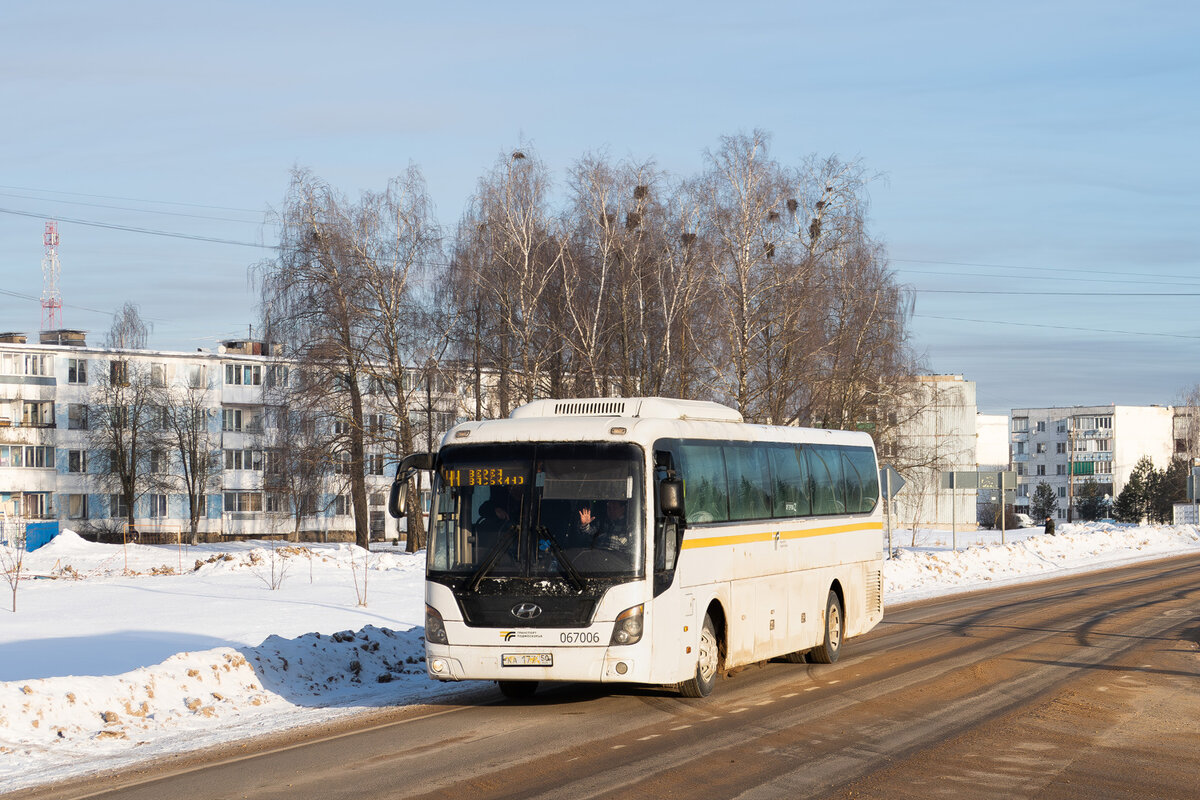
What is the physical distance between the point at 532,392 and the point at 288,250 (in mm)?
9457

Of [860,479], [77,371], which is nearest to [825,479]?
[860,479]

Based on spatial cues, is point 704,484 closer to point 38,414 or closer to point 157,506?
point 157,506

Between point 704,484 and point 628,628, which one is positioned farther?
point 704,484

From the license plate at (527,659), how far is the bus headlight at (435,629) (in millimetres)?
613

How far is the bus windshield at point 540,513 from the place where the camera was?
41.5 feet

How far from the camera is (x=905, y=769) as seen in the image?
9953 mm

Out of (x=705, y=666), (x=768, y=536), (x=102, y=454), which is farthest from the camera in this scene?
(x=102, y=454)

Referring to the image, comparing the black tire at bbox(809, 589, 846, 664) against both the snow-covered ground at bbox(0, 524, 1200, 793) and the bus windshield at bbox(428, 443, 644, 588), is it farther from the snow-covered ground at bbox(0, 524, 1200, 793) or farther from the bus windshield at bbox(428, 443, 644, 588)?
the bus windshield at bbox(428, 443, 644, 588)

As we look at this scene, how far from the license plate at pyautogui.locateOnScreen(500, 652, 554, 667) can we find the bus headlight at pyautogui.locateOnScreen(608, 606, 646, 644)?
0.59 m

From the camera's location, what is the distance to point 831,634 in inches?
683

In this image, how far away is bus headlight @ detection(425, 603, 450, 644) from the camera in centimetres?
1278

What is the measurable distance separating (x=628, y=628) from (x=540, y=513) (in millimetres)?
1385

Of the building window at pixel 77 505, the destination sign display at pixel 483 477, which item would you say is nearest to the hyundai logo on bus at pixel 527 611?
the destination sign display at pixel 483 477

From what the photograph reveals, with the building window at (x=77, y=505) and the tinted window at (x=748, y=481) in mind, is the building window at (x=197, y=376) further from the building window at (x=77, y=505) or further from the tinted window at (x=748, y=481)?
the tinted window at (x=748, y=481)
